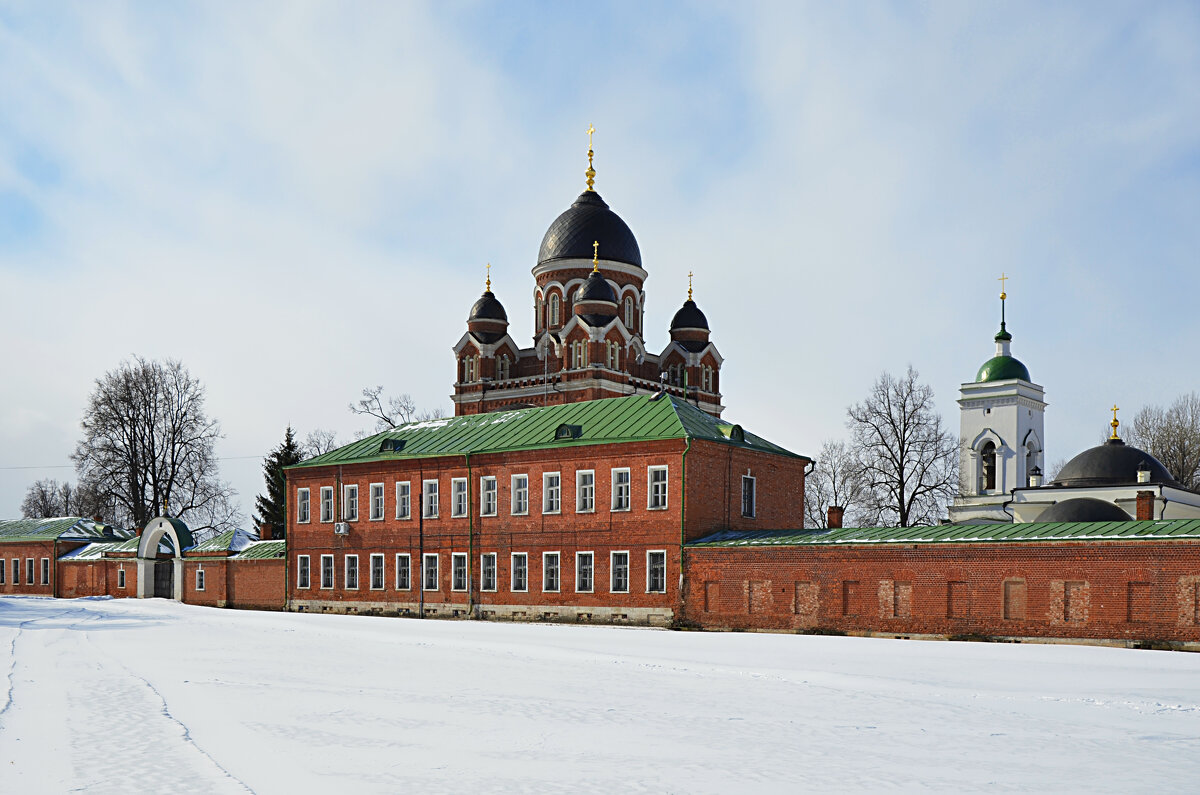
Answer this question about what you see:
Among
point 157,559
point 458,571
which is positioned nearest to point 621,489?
point 458,571

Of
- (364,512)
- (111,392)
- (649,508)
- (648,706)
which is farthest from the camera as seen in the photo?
(111,392)

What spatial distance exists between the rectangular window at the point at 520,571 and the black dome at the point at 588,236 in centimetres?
2782

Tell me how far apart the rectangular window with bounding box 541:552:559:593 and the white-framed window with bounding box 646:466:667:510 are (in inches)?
Answer: 152

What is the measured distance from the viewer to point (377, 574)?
4044cm

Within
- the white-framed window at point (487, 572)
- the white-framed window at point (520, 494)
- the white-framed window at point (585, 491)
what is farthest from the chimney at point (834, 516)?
the white-framed window at point (487, 572)

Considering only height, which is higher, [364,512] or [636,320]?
[636,320]

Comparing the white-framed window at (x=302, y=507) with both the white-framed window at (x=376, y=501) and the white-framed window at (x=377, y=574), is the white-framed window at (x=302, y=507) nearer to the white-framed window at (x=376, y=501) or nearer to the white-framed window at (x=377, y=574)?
the white-framed window at (x=376, y=501)

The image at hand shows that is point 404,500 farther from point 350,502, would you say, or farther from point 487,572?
point 487,572

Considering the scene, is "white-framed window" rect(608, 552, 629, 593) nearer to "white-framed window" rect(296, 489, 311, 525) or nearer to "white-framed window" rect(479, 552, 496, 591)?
"white-framed window" rect(479, 552, 496, 591)

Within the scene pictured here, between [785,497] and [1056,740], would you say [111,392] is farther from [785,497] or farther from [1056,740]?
[1056,740]

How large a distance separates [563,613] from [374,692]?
1938cm

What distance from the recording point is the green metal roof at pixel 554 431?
34.5 m

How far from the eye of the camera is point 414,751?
36.2 ft

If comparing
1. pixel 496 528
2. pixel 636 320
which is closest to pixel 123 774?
pixel 496 528
